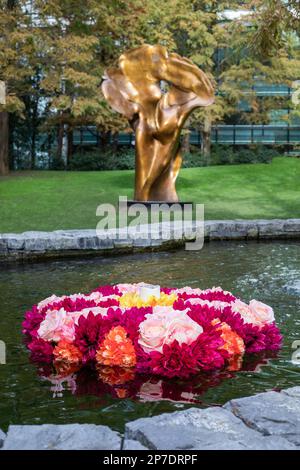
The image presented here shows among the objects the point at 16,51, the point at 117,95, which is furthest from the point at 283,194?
the point at 16,51

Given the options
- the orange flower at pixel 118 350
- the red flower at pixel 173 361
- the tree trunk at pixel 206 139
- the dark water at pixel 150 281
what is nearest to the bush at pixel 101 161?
the tree trunk at pixel 206 139

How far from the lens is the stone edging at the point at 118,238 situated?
472 inches

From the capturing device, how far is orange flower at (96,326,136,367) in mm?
5445

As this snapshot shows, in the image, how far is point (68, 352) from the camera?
5.61 metres

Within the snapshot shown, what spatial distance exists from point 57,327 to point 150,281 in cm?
411

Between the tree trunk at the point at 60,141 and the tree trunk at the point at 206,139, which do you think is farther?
the tree trunk at the point at 60,141

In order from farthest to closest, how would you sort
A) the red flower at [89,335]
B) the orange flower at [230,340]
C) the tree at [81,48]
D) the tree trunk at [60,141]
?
the tree trunk at [60,141]
the tree at [81,48]
the orange flower at [230,340]
the red flower at [89,335]

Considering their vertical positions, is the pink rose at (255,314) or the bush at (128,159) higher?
the bush at (128,159)

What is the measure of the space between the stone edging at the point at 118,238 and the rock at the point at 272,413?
8.31 metres

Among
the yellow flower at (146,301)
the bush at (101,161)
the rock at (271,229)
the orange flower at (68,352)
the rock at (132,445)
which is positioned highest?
the bush at (101,161)

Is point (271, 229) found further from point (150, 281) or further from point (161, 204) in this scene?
point (150, 281)

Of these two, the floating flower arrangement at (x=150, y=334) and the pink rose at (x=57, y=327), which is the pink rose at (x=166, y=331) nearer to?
the floating flower arrangement at (x=150, y=334)

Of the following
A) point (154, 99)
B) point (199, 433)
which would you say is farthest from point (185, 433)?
point (154, 99)

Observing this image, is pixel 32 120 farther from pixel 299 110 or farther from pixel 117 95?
pixel 117 95
